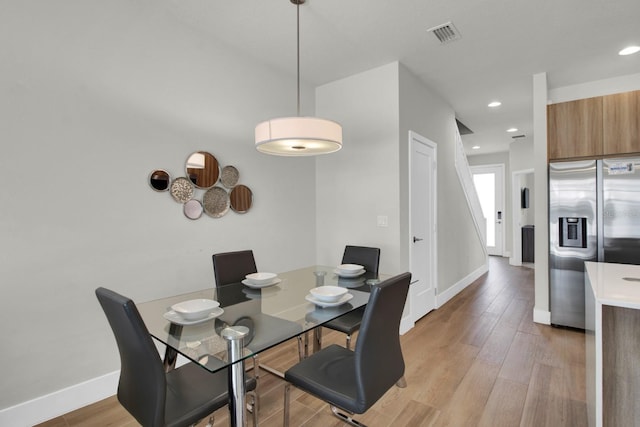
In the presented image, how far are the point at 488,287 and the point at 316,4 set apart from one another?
483 cm

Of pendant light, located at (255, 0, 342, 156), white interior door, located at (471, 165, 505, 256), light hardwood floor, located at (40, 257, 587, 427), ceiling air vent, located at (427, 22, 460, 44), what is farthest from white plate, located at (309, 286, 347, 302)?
white interior door, located at (471, 165, 505, 256)

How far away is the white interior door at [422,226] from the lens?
3621 mm

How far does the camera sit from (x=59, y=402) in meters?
2.01

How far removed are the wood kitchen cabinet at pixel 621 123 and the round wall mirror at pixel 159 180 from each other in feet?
13.4

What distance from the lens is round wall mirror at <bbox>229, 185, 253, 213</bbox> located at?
3.01 metres

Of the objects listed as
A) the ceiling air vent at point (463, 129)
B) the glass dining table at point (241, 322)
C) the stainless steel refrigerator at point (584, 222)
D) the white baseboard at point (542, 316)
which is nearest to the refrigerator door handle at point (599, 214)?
the stainless steel refrigerator at point (584, 222)

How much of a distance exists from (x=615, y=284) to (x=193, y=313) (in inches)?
83.9

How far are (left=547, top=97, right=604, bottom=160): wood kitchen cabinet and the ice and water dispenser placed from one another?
26.1 inches

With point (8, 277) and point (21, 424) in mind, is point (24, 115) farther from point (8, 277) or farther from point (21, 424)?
point (21, 424)

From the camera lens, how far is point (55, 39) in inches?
79.4

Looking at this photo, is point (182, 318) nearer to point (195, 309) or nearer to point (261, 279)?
point (195, 309)

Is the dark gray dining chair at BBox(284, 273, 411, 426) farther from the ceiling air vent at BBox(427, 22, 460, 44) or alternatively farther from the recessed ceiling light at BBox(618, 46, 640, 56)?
the recessed ceiling light at BBox(618, 46, 640, 56)

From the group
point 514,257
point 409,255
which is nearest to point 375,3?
point 409,255

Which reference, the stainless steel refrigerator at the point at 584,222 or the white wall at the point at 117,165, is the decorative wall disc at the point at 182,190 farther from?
the stainless steel refrigerator at the point at 584,222
